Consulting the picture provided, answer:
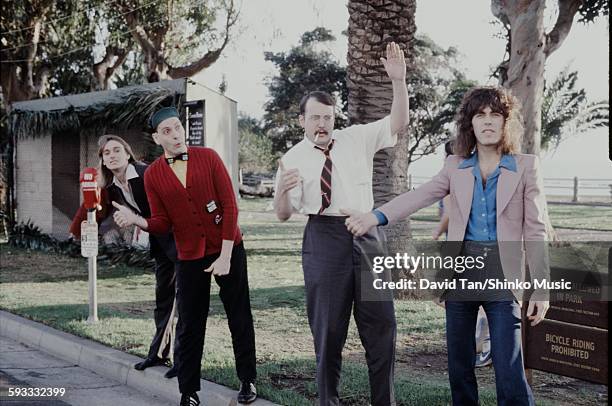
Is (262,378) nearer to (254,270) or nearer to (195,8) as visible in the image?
(254,270)

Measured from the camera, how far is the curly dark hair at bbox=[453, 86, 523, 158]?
3844 mm

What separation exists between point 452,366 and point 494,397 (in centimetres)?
141

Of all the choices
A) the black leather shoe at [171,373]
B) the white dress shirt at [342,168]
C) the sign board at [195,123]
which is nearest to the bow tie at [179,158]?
the white dress shirt at [342,168]

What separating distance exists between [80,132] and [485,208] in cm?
1320

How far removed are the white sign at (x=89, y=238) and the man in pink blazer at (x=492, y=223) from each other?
4.71m

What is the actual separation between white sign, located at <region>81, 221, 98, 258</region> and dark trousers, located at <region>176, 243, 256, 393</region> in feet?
10.1

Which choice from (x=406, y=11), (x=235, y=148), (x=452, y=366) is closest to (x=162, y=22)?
(x=235, y=148)

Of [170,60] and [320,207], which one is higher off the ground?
[170,60]

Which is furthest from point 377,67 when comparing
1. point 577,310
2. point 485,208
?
point 485,208

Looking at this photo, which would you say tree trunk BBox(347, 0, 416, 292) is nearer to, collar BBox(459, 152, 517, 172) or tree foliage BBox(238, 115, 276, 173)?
collar BBox(459, 152, 517, 172)

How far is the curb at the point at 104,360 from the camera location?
5527 millimetres

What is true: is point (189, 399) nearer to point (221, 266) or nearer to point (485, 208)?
point (221, 266)

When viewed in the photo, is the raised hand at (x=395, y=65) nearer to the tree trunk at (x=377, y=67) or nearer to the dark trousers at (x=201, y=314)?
the dark trousers at (x=201, y=314)

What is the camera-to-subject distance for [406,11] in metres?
8.76
